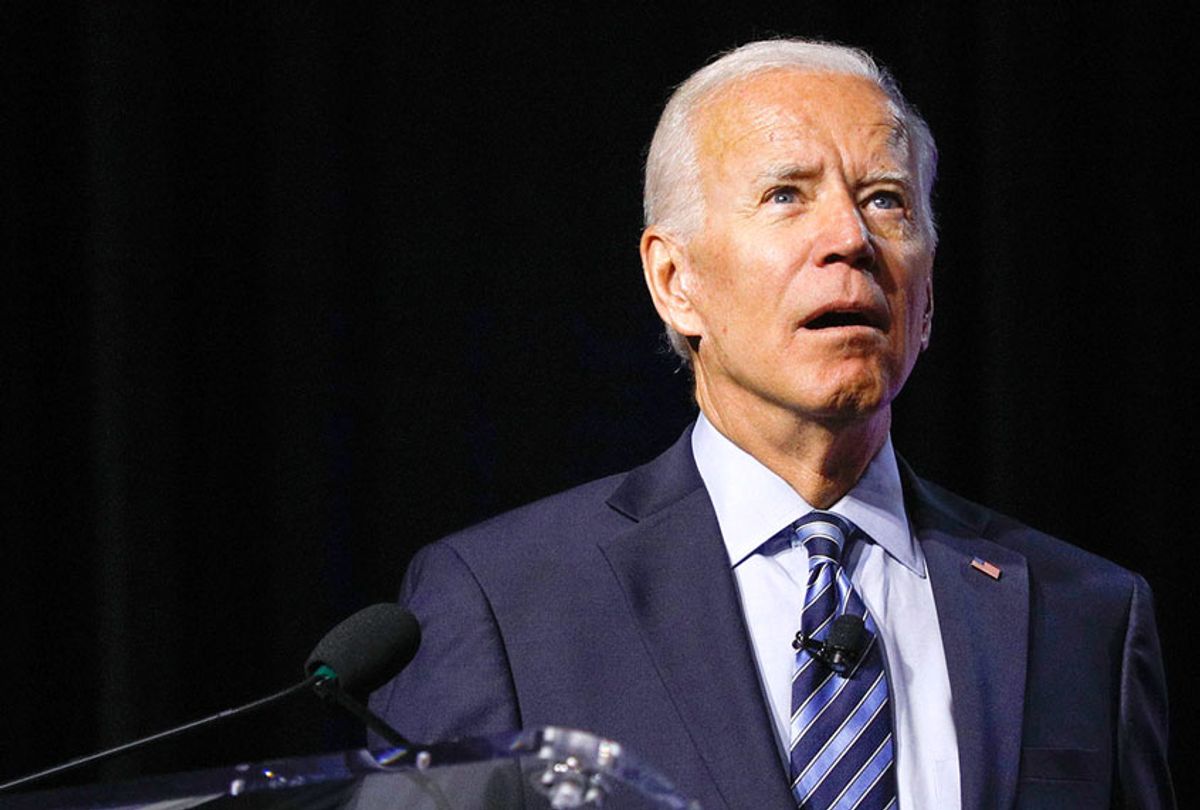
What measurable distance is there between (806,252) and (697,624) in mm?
464

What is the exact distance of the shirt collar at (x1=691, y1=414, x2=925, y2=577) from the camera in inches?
74.3

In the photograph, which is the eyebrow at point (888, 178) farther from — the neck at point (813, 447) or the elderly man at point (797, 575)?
the neck at point (813, 447)

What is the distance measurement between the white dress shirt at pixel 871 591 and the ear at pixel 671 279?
0.46 ft

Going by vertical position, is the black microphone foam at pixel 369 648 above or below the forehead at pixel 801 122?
below

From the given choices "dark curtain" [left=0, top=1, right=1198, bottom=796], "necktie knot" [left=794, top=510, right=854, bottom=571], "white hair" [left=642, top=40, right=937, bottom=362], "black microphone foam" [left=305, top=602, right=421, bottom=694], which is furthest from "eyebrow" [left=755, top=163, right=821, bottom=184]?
"black microphone foam" [left=305, top=602, right=421, bottom=694]

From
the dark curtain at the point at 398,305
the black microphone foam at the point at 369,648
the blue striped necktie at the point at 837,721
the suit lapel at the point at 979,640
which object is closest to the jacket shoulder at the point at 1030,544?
the suit lapel at the point at 979,640

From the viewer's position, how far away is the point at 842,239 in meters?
1.85

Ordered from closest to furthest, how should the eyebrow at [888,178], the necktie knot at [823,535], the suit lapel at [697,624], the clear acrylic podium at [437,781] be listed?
the clear acrylic podium at [437,781] → the suit lapel at [697,624] → the necktie knot at [823,535] → the eyebrow at [888,178]

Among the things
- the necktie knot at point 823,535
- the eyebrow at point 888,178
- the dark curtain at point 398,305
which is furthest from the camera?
the dark curtain at point 398,305

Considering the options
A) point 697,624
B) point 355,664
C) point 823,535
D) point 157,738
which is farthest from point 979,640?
point 157,738

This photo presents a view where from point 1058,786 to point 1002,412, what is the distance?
1023 mm

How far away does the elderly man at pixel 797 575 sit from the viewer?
1709mm

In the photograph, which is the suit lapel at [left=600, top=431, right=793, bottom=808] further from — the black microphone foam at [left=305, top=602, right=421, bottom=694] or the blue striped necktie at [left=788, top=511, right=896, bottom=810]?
the black microphone foam at [left=305, top=602, right=421, bottom=694]

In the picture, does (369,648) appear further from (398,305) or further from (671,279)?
(398,305)
